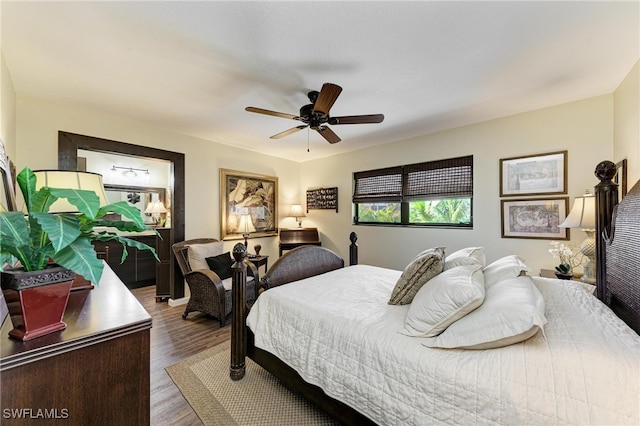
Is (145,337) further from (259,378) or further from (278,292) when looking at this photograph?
(259,378)

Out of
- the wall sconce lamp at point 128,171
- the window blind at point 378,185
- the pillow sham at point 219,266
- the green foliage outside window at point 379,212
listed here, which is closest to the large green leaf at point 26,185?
the pillow sham at point 219,266

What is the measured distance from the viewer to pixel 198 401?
177 centimetres

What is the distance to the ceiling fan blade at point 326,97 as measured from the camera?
6.15ft

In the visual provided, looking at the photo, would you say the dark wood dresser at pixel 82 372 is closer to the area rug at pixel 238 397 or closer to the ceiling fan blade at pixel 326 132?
the area rug at pixel 238 397

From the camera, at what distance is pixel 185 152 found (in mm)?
3674

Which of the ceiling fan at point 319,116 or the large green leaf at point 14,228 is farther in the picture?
the ceiling fan at point 319,116

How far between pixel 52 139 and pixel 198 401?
9.75 ft

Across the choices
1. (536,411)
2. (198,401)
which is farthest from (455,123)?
(198,401)

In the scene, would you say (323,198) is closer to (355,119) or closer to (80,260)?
(355,119)

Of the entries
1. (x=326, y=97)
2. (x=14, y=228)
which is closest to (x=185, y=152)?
(x=326, y=97)

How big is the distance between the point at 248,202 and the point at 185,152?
1.25m

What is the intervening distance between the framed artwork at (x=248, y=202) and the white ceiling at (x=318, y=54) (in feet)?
4.86

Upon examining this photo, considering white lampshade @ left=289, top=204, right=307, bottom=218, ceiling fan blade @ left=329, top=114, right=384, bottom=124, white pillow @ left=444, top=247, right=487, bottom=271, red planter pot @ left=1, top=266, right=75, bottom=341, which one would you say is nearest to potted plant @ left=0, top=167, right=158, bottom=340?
red planter pot @ left=1, top=266, right=75, bottom=341

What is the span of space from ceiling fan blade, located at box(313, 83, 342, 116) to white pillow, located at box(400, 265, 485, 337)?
149 centimetres
